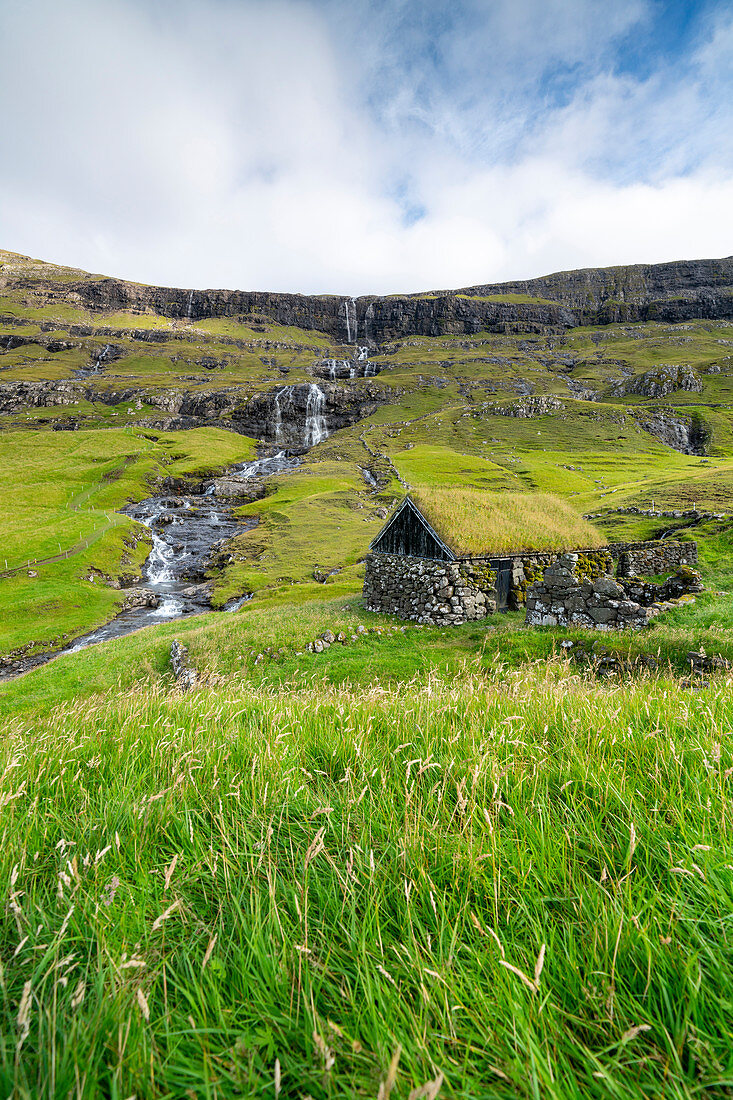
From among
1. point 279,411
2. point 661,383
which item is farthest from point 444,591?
point 661,383

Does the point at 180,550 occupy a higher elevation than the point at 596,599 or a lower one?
lower

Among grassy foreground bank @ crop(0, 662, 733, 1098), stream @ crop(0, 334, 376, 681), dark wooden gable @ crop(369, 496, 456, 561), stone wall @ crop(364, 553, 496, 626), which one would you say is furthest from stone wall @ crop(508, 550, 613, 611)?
stream @ crop(0, 334, 376, 681)

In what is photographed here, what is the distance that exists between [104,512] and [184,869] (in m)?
80.4

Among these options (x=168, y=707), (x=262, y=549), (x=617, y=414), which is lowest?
(x=262, y=549)

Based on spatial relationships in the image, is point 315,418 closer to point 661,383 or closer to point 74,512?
point 74,512

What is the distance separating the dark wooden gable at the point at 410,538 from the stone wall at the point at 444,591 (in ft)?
1.69

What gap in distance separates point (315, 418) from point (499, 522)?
460 feet

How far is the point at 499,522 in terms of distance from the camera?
2519 cm

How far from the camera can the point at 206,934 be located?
6.10ft

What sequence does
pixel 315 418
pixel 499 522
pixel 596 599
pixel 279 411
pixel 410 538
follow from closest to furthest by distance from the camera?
1. pixel 596 599
2. pixel 499 522
3. pixel 410 538
4. pixel 279 411
5. pixel 315 418

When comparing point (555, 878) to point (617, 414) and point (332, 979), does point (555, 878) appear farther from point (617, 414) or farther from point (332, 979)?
point (617, 414)

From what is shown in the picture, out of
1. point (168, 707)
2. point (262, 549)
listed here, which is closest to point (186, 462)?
point (262, 549)

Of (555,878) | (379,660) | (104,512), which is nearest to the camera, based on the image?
(555,878)

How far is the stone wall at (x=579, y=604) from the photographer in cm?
1634
